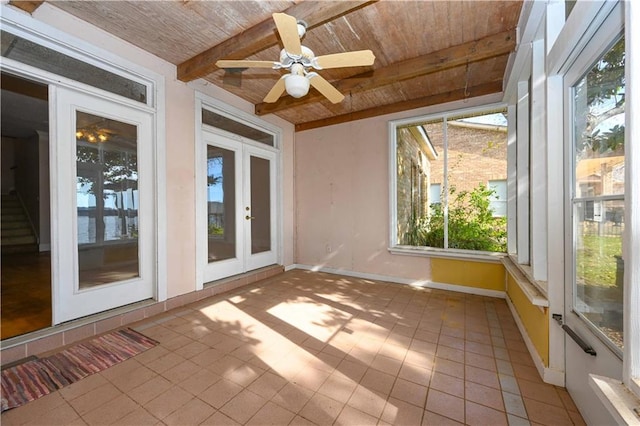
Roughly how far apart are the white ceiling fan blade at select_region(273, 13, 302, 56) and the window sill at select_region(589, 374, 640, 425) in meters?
2.31

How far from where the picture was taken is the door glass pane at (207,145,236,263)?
144 inches

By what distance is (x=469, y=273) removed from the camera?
11.8 ft

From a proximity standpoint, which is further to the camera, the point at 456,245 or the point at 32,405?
the point at 456,245

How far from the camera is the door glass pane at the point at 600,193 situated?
1.24 metres

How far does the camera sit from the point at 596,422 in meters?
1.31

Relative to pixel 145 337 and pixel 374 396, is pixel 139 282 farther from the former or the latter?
pixel 374 396

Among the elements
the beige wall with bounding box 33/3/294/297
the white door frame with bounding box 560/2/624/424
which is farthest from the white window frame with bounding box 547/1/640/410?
the beige wall with bounding box 33/3/294/297

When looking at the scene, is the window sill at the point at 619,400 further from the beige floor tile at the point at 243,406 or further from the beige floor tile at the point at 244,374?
the beige floor tile at the point at 244,374

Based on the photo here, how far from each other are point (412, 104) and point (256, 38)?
8.65ft

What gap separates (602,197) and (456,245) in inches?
104

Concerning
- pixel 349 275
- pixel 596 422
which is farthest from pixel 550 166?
pixel 349 275

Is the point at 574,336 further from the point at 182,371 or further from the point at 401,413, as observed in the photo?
the point at 182,371

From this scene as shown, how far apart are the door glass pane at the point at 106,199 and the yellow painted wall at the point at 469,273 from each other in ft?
13.0

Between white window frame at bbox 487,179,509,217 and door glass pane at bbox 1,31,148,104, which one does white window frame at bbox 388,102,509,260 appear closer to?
white window frame at bbox 487,179,509,217
